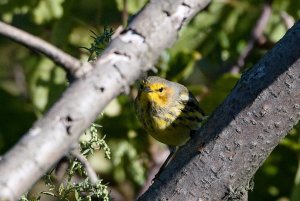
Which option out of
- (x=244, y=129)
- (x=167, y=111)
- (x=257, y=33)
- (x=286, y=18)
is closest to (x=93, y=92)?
(x=244, y=129)

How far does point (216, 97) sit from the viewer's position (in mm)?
4102

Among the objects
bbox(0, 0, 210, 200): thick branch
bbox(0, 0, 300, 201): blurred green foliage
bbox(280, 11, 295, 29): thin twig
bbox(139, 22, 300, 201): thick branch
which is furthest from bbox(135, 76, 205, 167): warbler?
bbox(0, 0, 210, 200): thick branch

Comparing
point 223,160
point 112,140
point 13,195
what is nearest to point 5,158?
point 13,195

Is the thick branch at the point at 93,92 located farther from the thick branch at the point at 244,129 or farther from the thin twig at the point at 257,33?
the thin twig at the point at 257,33

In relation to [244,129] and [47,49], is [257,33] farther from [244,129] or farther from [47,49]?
[47,49]

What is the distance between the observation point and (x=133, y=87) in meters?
4.27

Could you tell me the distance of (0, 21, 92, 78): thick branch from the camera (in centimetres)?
136

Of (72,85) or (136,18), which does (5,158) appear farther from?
(136,18)

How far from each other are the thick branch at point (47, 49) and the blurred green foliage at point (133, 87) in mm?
2731

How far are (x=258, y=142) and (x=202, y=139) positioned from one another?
0.17 meters

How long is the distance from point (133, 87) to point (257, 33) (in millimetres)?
793

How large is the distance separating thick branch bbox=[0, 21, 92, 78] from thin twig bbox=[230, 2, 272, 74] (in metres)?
3.07

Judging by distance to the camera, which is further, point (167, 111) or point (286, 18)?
point (286, 18)

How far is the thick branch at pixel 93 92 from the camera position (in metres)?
1.27
